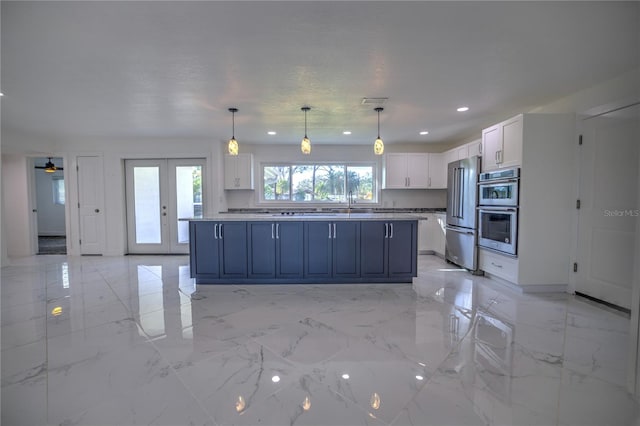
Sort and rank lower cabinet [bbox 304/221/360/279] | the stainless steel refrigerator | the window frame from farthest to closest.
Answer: the window frame → the stainless steel refrigerator → lower cabinet [bbox 304/221/360/279]

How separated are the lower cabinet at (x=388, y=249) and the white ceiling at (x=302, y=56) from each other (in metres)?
1.61

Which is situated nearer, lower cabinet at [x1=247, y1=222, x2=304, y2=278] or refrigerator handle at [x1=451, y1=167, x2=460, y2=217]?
lower cabinet at [x1=247, y1=222, x2=304, y2=278]

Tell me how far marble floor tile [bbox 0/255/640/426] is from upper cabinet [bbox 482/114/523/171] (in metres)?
1.68

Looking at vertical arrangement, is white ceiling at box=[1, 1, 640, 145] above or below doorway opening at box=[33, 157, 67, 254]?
above

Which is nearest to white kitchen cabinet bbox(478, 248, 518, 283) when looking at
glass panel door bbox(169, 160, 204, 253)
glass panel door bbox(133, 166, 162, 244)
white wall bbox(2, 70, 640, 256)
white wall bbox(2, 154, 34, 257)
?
white wall bbox(2, 70, 640, 256)

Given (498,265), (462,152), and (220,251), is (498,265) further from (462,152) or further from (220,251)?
(220,251)

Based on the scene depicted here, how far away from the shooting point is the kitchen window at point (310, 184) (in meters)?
6.55

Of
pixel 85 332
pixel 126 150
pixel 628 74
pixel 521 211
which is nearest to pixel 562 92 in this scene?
pixel 628 74

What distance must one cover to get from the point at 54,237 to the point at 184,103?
27.6 ft

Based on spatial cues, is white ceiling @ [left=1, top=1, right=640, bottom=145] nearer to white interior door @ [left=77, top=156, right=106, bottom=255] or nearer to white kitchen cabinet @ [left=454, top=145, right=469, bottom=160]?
white kitchen cabinet @ [left=454, top=145, right=469, bottom=160]

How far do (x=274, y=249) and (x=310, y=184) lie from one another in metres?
3.00

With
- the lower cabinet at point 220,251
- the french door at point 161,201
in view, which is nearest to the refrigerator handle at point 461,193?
the lower cabinet at point 220,251

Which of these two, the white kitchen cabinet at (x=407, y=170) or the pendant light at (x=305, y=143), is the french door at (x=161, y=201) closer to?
the pendant light at (x=305, y=143)

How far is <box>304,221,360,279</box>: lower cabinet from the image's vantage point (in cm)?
380
